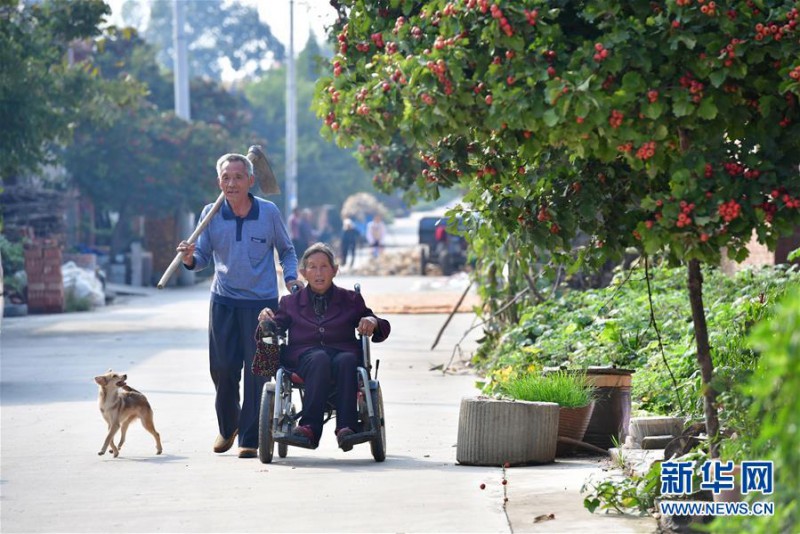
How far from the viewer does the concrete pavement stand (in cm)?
720

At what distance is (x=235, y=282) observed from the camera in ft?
32.0

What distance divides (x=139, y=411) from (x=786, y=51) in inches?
212

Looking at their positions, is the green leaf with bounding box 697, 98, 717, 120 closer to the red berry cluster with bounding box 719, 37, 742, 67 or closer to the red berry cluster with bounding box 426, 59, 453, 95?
the red berry cluster with bounding box 719, 37, 742, 67

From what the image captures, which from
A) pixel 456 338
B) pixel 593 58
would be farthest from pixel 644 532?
pixel 456 338

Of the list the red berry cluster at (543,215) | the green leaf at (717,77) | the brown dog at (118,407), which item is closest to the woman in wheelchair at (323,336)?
the brown dog at (118,407)

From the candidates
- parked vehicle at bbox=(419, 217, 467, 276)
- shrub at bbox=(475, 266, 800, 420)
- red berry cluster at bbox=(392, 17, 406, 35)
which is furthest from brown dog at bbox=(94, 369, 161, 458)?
parked vehicle at bbox=(419, 217, 467, 276)

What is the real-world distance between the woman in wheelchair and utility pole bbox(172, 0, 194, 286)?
25.6m

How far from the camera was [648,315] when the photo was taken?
12.4m

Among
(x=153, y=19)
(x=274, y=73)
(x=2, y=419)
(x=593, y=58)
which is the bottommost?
(x=2, y=419)

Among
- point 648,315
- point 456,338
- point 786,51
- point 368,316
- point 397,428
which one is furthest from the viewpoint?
point 456,338

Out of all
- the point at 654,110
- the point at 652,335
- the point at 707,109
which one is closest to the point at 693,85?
the point at 707,109

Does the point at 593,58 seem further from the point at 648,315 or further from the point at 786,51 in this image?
the point at 648,315

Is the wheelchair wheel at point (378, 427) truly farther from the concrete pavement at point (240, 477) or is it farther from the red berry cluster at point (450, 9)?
the red berry cluster at point (450, 9)

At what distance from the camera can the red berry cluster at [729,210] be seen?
19.8 feet
